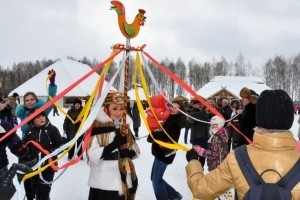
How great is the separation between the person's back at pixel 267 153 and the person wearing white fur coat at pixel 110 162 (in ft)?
5.01

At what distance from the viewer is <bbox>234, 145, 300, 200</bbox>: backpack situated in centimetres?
170

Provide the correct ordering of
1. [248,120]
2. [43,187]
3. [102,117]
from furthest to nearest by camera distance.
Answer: [248,120] < [43,187] < [102,117]

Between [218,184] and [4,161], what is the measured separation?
3.00 metres

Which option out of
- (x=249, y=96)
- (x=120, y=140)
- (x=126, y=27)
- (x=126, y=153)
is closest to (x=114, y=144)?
(x=120, y=140)

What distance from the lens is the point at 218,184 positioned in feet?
6.23

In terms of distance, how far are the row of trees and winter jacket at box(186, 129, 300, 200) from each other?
5882cm

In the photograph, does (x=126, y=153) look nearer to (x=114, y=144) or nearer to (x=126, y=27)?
(x=114, y=144)

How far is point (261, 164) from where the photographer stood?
178 cm

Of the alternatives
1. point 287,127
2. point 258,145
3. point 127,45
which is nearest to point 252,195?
point 258,145

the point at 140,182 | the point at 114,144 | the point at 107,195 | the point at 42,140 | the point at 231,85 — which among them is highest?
the point at 114,144

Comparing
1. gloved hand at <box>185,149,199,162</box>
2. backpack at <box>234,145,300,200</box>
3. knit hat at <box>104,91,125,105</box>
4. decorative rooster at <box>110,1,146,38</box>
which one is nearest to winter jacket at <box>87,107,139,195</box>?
knit hat at <box>104,91,125,105</box>

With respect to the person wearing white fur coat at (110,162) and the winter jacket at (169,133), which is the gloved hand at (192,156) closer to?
the person wearing white fur coat at (110,162)

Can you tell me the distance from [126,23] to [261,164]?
82.8 inches

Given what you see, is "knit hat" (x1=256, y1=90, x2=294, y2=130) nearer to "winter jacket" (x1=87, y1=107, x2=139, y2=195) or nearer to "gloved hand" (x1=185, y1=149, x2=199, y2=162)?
"gloved hand" (x1=185, y1=149, x2=199, y2=162)
